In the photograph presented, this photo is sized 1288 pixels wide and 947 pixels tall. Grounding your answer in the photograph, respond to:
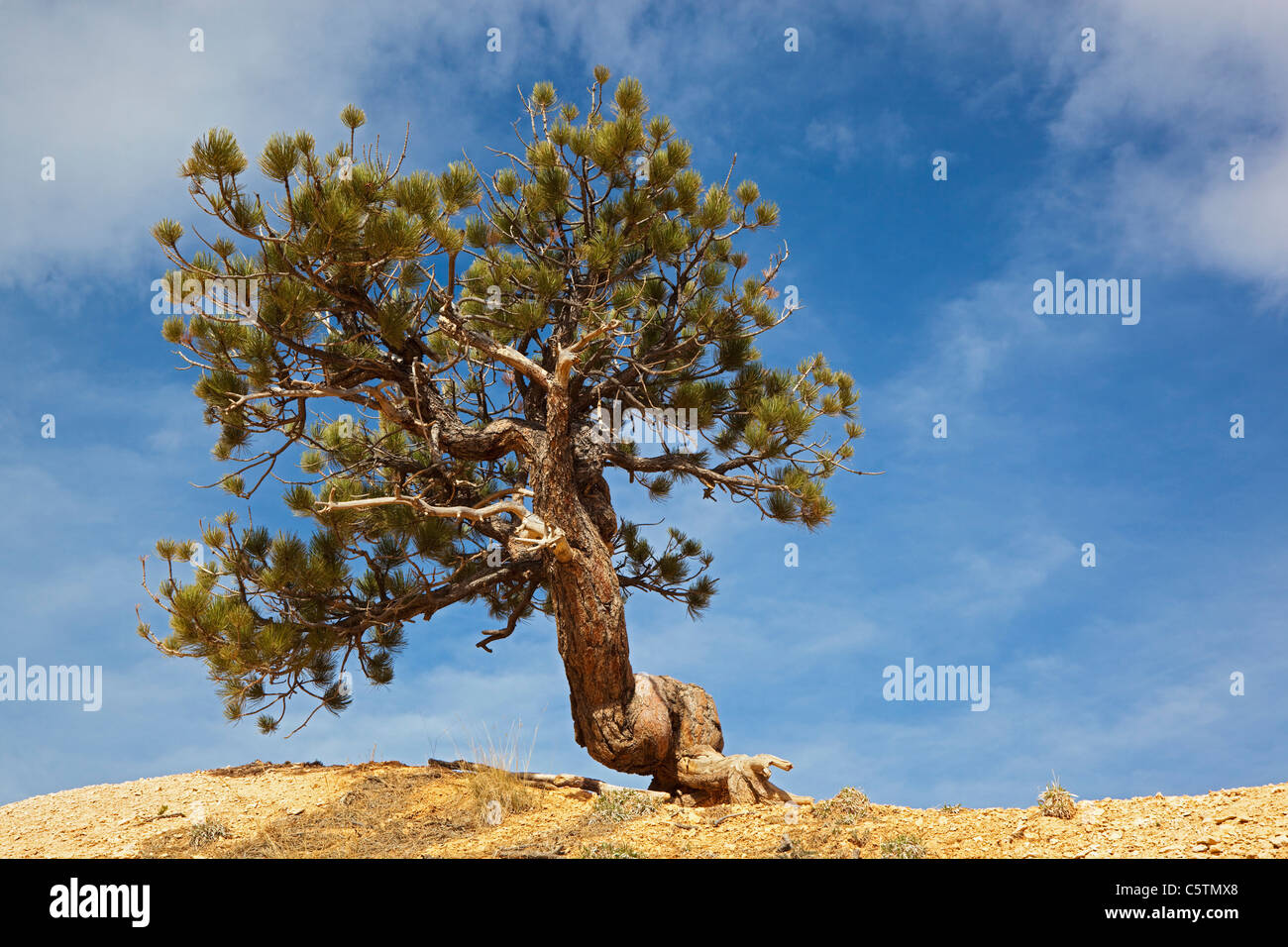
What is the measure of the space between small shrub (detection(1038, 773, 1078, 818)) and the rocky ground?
0.05 m

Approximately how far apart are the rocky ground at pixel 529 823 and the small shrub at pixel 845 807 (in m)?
0.01

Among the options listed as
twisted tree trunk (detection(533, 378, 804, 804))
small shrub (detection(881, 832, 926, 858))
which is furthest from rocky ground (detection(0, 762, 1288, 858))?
twisted tree trunk (detection(533, 378, 804, 804))

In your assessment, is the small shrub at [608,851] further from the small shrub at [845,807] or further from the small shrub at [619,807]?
the small shrub at [845,807]

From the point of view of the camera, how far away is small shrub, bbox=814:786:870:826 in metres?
6.41

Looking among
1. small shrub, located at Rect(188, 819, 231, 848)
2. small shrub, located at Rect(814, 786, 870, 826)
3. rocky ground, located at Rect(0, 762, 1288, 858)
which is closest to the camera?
rocky ground, located at Rect(0, 762, 1288, 858)

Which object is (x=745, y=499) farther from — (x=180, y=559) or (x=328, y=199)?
(x=180, y=559)

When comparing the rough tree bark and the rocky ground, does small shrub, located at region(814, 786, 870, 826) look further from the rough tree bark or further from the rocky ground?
the rough tree bark

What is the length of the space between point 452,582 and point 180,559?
243 centimetres

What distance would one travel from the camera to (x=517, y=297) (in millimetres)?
8641

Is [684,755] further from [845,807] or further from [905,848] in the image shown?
[905,848]

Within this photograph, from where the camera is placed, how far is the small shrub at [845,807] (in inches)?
252

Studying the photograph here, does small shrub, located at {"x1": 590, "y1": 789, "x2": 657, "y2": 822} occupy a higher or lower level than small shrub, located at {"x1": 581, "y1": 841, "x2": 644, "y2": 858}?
higher
